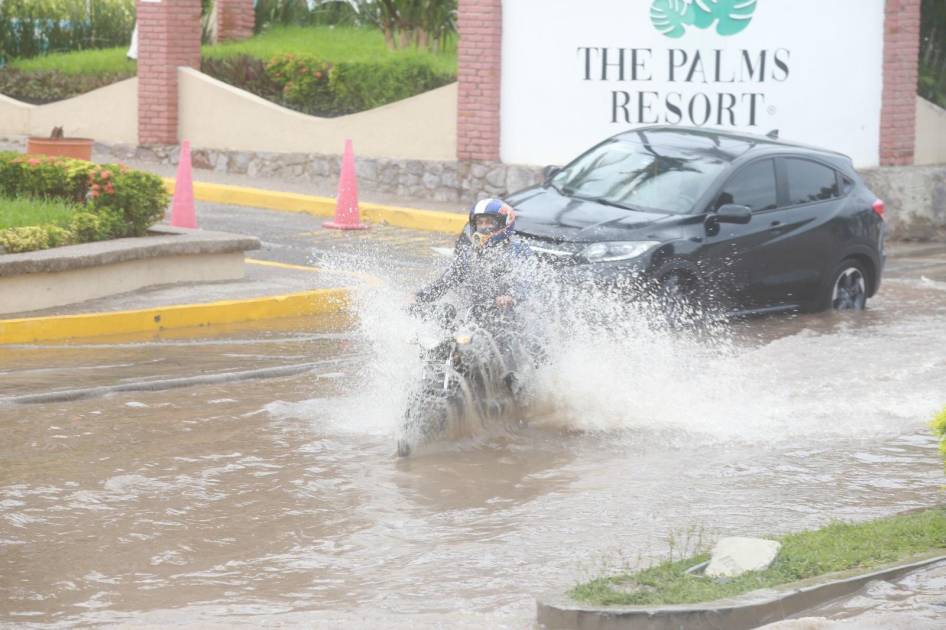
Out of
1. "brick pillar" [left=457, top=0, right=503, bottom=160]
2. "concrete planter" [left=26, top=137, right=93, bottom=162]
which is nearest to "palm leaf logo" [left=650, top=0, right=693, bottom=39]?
"brick pillar" [left=457, top=0, right=503, bottom=160]

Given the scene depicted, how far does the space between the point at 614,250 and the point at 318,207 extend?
821 cm

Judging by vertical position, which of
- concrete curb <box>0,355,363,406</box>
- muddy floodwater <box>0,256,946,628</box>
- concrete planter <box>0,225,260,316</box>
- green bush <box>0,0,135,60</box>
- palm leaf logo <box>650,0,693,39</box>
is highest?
green bush <box>0,0,135,60</box>

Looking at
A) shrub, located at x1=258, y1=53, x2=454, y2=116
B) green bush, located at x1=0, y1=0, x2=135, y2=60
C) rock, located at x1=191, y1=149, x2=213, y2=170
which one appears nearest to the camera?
rock, located at x1=191, y1=149, x2=213, y2=170

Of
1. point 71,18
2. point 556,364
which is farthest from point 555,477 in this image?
point 71,18

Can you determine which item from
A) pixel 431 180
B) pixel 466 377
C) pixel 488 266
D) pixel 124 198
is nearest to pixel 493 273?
pixel 488 266

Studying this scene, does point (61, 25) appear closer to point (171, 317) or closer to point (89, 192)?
point (89, 192)

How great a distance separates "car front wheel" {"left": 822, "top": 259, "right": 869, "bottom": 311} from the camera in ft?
48.8

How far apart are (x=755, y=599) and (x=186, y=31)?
19.2 meters

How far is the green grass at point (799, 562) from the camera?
6223 mm

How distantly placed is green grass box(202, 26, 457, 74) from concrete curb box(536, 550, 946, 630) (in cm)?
1803

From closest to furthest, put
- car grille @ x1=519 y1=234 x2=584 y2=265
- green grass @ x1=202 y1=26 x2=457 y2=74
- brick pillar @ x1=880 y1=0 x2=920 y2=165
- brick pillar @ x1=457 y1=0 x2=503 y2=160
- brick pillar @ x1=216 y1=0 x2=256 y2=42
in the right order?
car grille @ x1=519 y1=234 x2=584 y2=265, brick pillar @ x1=880 y1=0 x2=920 y2=165, brick pillar @ x1=457 y1=0 x2=503 y2=160, green grass @ x1=202 y1=26 x2=457 y2=74, brick pillar @ x1=216 y1=0 x2=256 y2=42

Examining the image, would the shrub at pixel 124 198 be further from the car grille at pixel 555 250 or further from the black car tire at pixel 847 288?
the black car tire at pixel 847 288

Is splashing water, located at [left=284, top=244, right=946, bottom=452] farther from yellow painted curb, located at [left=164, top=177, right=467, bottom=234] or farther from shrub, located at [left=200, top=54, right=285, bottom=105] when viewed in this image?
shrub, located at [left=200, top=54, right=285, bottom=105]

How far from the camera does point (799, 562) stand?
263 inches
